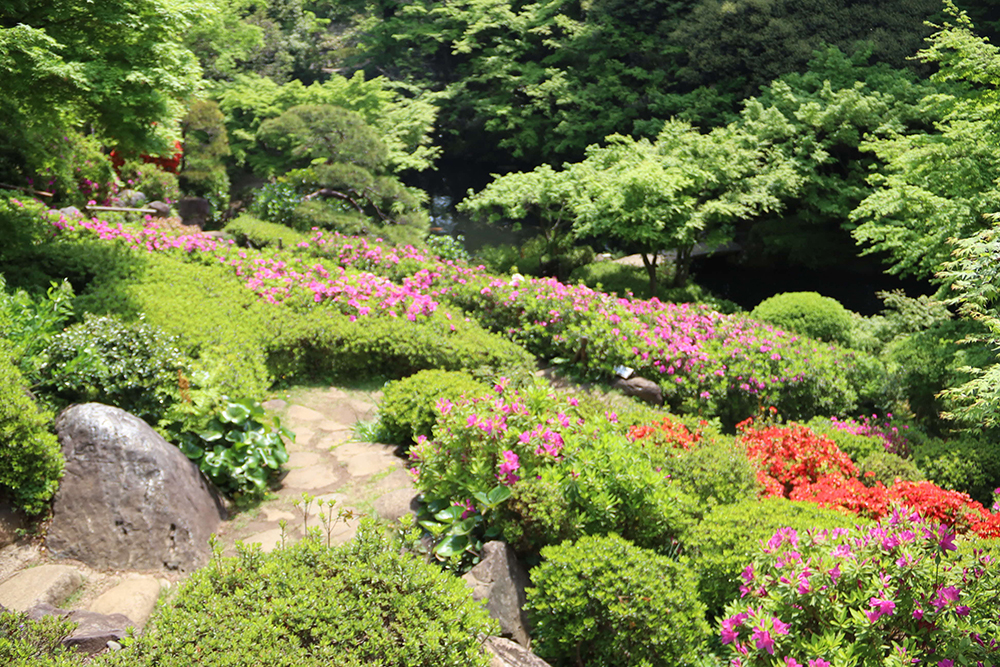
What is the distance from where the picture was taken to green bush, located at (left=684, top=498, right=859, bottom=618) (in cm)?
385

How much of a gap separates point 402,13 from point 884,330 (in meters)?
20.8

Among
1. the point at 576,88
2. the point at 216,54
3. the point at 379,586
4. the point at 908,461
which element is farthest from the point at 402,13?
the point at 379,586

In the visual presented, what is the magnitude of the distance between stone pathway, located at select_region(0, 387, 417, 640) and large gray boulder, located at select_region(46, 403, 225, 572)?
12 centimetres

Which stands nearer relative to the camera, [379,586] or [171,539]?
[379,586]

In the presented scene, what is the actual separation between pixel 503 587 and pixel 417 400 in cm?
226

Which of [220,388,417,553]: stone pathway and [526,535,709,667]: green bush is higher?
[526,535,709,667]: green bush

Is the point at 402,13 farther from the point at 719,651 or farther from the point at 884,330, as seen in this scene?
the point at 719,651

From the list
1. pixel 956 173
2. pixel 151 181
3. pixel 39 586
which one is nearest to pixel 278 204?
pixel 151 181

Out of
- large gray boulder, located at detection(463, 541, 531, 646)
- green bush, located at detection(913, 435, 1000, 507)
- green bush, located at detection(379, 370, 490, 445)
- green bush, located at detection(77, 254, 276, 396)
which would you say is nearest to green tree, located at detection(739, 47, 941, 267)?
green bush, located at detection(913, 435, 1000, 507)

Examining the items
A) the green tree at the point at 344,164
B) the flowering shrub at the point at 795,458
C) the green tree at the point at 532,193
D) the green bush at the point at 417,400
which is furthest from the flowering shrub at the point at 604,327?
the green tree at the point at 532,193

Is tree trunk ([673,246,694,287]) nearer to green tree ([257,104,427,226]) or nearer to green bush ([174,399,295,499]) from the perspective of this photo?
green tree ([257,104,427,226])

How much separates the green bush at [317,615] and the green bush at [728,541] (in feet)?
4.77

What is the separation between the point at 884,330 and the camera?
998 cm

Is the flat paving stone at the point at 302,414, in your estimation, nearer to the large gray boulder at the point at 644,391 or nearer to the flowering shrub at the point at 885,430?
the large gray boulder at the point at 644,391
